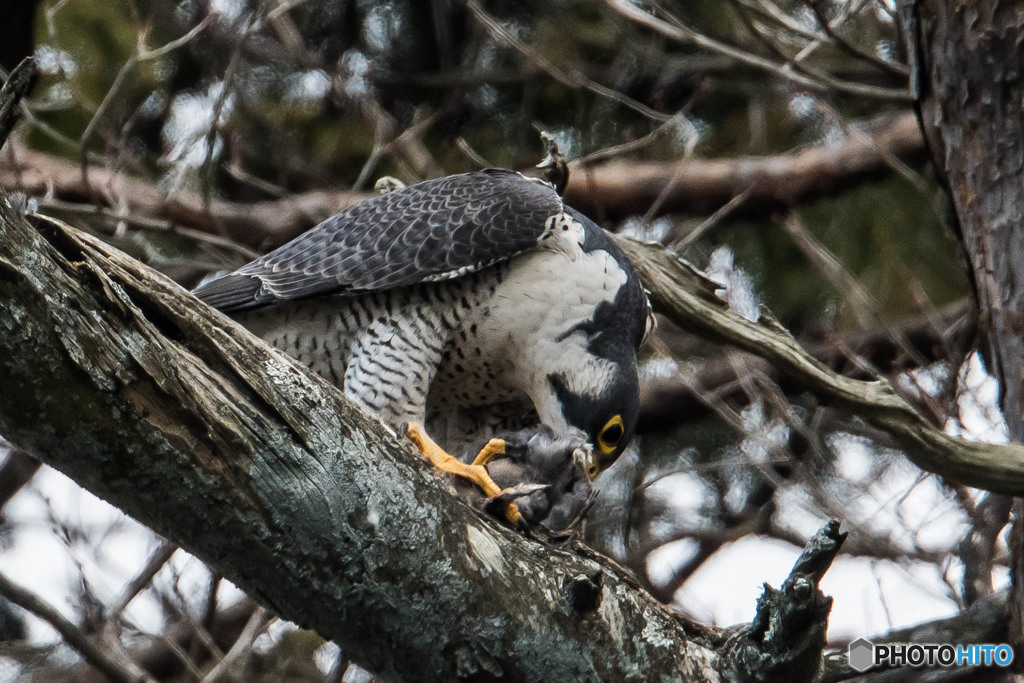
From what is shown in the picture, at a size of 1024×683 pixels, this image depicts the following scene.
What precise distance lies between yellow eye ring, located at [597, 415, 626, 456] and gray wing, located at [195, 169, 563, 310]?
2.29 feet

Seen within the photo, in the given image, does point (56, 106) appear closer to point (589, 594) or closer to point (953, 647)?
point (589, 594)

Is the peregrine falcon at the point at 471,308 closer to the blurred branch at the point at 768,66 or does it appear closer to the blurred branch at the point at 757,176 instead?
the blurred branch at the point at 768,66

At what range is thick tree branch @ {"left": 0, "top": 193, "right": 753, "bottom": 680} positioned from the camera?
1.93 meters

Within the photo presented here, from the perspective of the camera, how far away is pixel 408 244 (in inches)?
140

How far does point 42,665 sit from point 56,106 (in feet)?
8.89

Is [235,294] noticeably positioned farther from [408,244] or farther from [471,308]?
[471,308]

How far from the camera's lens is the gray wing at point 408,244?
11.4 ft

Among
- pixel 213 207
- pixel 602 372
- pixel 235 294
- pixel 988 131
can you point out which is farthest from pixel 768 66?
pixel 213 207

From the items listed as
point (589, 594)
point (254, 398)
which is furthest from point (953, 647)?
point (254, 398)

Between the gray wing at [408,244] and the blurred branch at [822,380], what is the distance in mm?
579

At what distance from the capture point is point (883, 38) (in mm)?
5938

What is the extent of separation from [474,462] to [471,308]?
538 mm

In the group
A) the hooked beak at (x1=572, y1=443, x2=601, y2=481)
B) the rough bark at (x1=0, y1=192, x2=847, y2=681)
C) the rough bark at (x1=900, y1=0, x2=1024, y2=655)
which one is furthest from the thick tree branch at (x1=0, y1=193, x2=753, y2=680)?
the rough bark at (x1=900, y1=0, x2=1024, y2=655)

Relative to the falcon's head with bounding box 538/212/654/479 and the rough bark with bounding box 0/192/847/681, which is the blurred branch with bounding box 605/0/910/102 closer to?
the falcon's head with bounding box 538/212/654/479
